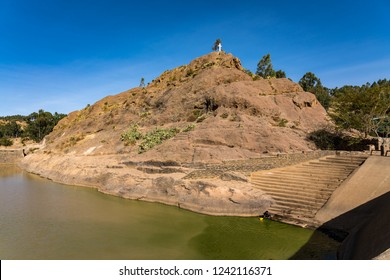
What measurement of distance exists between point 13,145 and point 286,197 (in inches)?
2669

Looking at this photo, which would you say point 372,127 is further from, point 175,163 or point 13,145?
point 13,145

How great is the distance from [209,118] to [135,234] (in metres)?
16.8

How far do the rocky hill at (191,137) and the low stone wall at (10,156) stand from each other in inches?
382

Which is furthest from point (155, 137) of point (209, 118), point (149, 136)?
point (209, 118)

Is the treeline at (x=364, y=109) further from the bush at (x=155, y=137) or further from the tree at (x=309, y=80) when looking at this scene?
the tree at (x=309, y=80)

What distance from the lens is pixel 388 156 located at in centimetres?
1703

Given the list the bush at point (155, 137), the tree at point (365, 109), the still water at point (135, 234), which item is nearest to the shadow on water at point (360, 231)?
the still water at point (135, 234)

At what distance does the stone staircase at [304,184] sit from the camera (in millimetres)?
15234

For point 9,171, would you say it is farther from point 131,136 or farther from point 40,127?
point 40,127

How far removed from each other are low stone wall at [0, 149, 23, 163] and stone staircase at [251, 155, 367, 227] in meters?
46.7

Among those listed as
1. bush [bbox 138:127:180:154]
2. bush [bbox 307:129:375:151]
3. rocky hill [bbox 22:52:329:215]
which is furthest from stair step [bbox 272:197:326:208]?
bush [bbox 138:127:180:154]

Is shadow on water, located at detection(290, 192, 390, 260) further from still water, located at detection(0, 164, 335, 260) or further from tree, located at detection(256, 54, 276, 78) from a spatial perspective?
tree, located at detection(256, 54, 276, 78)

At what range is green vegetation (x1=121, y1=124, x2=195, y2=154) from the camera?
27.2 m

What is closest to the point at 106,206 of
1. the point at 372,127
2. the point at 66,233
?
the point at 66,233
